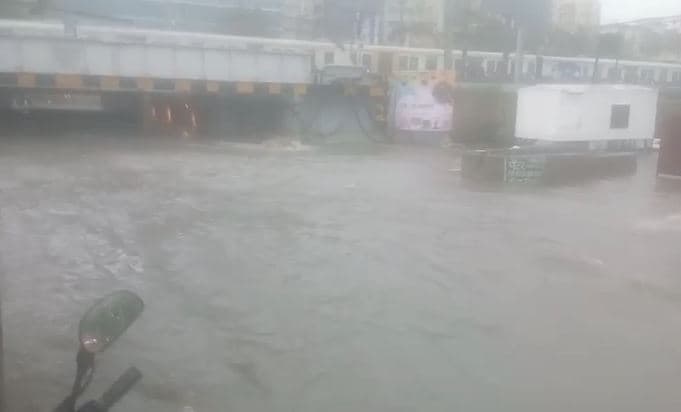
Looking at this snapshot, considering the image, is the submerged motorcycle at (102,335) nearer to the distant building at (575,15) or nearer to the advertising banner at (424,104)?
the advertising banner at (424,104)

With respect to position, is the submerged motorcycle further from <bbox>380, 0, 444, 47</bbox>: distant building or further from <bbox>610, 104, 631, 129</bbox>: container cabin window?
<bbox>380, 0, 444, 47</bbox>: distant building

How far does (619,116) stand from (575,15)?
16.9ft

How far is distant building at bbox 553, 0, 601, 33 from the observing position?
1806cm

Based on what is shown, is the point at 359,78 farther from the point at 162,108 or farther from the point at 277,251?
the point at 277,251

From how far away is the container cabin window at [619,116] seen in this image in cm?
1546

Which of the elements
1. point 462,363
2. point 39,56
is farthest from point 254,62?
point 462,363

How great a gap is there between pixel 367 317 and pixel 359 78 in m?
12.8

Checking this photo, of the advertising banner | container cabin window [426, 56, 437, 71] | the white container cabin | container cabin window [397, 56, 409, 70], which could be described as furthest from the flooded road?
container cabin window [426, 56, 437, 71]

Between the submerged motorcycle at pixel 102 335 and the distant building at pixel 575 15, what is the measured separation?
55.9 ft

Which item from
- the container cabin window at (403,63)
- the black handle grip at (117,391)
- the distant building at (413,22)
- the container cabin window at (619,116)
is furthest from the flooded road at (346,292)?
the distant building at (413,22)

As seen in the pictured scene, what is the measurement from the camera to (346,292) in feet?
17.7

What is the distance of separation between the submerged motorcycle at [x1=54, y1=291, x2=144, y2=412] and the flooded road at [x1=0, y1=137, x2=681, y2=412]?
5.07 ft

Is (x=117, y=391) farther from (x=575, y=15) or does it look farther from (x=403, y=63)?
(x=575, y=15)

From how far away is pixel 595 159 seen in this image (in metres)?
12.3
